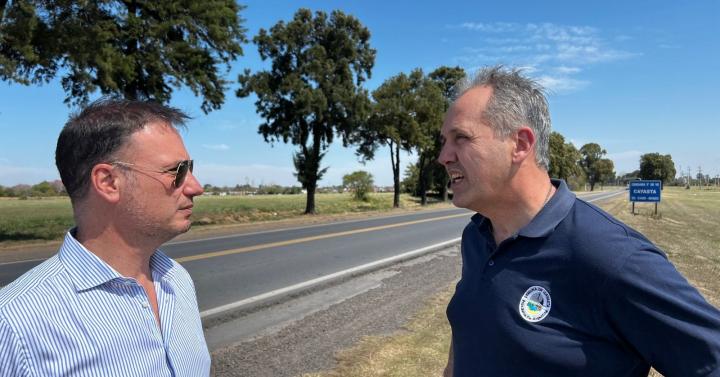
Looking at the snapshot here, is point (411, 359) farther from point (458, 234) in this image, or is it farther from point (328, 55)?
point (328, 55)

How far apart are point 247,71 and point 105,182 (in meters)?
27.1

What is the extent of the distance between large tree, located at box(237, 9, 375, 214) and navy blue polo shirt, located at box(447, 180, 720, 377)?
2565 centimetres

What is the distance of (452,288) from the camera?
7930 mm

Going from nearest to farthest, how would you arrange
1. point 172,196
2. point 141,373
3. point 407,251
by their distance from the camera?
1. point 141,373
2. point 172,196
3. point 407,251

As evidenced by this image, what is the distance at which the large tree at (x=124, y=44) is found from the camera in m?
13.6

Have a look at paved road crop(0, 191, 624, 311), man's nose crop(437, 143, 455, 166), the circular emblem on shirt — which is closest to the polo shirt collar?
the circular emblem on shirt

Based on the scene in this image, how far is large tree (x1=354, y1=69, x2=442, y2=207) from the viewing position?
36344mm

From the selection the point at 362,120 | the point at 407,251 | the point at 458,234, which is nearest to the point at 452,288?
the point at 407,251

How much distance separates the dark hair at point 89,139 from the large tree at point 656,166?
153890 millimetres

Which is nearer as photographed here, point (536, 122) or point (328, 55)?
point (536, 122)

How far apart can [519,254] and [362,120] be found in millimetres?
28745

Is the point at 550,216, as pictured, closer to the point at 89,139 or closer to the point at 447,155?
the point at 447,155

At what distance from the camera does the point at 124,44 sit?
18344 millimetres

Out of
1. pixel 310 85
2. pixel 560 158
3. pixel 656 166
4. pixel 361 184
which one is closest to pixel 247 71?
pixel 310 85
